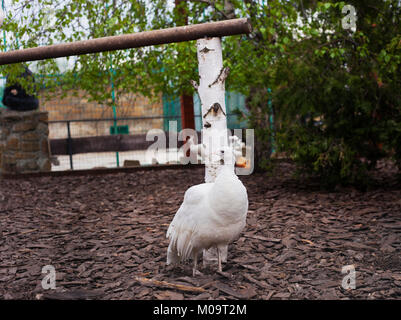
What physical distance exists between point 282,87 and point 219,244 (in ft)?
12.0

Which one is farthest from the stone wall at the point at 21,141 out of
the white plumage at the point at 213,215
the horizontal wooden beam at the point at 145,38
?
the white plumage at the point at 213,215

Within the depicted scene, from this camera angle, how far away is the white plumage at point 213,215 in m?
2.87

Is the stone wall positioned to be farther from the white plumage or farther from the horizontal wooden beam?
the white plumage

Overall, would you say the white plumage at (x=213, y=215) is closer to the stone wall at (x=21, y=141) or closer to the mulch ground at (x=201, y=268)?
the mulch ground at (x=201, y=268)

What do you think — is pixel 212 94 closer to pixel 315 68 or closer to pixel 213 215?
pixel 213 215

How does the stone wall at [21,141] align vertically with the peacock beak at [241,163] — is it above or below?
above

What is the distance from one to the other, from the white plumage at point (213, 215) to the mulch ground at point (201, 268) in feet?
0.96

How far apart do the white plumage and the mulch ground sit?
0.96 ft

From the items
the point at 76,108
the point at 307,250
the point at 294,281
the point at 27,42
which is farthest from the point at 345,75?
the point at 76,108

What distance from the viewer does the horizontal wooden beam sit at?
308 centimetres

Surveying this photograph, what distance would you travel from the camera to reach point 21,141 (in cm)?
846

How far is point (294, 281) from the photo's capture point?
10.5ft

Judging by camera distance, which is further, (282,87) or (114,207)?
(282,87)

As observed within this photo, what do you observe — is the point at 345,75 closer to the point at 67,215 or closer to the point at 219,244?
the point at 219,244
